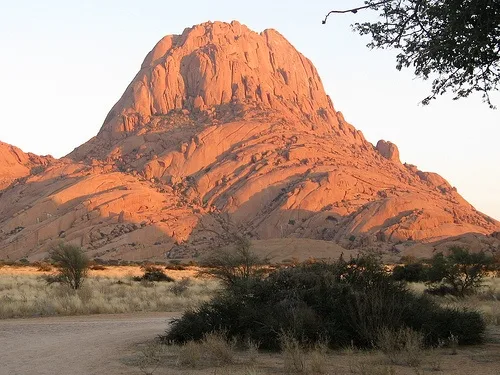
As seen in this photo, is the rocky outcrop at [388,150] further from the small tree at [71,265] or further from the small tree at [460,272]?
the small tree at [71,265]

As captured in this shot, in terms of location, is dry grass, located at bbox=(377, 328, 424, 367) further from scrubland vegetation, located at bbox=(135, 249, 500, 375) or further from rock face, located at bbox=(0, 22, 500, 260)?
rock face, located at bbox=(0, 22, 500, 260)

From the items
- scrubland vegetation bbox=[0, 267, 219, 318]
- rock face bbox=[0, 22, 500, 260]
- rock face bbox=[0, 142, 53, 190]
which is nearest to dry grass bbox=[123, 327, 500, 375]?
scrubland vegetation bbox=[0, 267, 219, 318]

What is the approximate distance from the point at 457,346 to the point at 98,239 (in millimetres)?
92860

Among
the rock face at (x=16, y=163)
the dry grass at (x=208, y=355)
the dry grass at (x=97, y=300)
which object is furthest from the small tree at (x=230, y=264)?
the rock face at (x=16, y=163)

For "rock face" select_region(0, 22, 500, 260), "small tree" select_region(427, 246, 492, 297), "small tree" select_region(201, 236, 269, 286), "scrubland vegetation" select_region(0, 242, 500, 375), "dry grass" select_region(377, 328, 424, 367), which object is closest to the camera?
"dry grass" select_region(377, 328, 424, 367)

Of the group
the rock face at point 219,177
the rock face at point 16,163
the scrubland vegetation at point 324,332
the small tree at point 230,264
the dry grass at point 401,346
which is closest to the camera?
the dry grass at point 401,346

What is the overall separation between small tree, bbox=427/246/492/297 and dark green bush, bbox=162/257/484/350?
1670cm

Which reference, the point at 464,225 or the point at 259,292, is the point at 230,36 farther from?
the point at 259,292

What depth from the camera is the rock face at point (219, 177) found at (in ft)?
342

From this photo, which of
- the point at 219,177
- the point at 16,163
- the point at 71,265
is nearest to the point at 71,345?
the point at 71,265

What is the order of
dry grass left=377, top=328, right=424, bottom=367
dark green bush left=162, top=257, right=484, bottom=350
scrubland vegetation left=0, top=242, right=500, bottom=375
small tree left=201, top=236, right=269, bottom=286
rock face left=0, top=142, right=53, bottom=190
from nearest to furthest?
dry grass left=377, top=328, right=424, bottom=367 < scrubland vegetation left=0, top=242, right=500, bottom=375 < dark green bush left=162, top=257, right=484, bottom=350 < small tree left=201, top=236, right=269, bottom=286 < rock face left=0, top=142, right=53, bottom=190

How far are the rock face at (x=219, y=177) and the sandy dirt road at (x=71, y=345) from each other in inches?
3106

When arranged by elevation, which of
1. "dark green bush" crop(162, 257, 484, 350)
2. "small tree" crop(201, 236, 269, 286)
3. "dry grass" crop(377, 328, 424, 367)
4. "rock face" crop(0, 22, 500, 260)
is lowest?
"dry grass" crop(377, 328, 424, 367)

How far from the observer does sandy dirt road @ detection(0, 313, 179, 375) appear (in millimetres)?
10969
